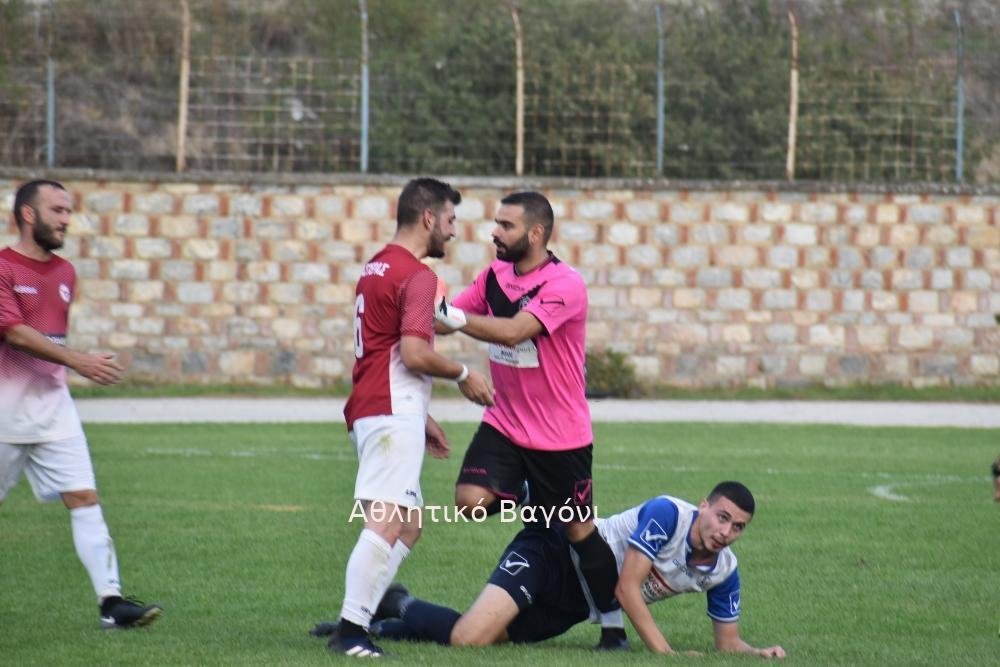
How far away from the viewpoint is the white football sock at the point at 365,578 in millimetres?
7250

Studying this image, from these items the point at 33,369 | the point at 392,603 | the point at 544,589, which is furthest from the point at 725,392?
the point at 33,369

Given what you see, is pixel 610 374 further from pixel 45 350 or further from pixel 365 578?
pixel 365 578

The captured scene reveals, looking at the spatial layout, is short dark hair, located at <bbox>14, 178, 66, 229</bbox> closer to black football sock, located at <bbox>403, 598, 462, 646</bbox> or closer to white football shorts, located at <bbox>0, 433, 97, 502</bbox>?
white football shorts, located at <bbox>0, 433, 97, 502</bbox>

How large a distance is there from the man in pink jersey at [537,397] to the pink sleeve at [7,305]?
2104 mm

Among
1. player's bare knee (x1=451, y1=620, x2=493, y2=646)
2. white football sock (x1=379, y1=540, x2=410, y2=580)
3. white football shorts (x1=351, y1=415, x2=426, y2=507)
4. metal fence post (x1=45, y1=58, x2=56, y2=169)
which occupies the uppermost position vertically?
metal fence post (x1=45, y1=58, x2=56, y2=169)

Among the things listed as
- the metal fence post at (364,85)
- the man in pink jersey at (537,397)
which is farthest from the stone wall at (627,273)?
the man in pink jersey at (537,397)

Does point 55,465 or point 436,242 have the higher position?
point 436,242

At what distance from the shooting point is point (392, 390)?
745 centimetres

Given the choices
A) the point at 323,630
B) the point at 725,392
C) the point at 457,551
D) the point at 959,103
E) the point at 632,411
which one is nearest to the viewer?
the point at 323,630

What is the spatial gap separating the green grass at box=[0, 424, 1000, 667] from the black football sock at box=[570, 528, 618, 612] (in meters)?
0.27

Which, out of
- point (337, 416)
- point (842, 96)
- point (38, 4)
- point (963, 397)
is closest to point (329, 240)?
point (337, 416)

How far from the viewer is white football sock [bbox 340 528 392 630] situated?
7.25 meters

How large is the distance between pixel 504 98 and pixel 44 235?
1544 cm

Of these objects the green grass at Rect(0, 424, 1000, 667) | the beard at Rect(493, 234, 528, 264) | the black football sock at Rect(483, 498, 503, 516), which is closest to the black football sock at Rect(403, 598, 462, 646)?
the green grass at Rect(0, 424, 1000, 667)
